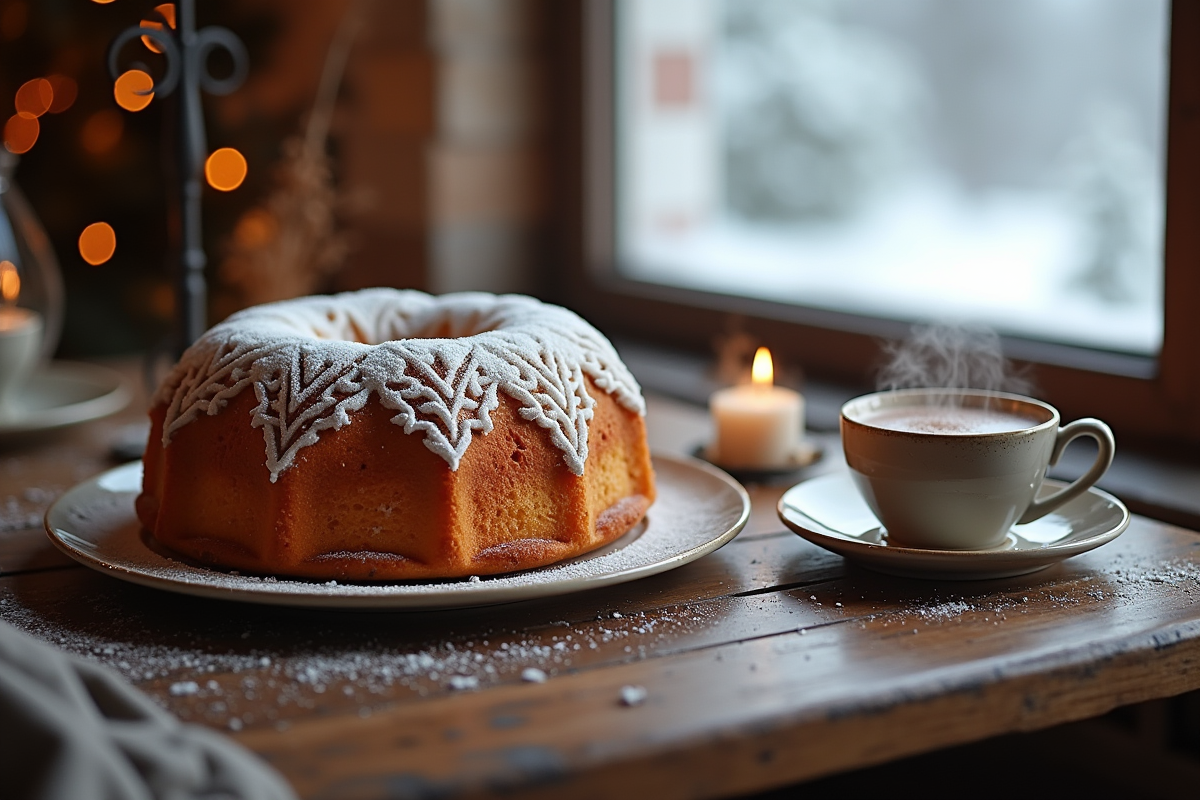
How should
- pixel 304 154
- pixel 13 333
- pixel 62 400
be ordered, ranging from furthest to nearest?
pixel 304 154, pixel 62 400, pixel 13 333

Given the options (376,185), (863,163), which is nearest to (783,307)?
(863,163)

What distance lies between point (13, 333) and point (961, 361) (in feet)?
3.49

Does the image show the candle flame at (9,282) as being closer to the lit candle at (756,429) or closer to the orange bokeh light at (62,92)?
the lit candle at (756,429)

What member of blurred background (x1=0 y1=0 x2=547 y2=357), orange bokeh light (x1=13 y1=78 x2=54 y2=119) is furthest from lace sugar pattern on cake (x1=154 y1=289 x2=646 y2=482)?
orange bokeh light (x1=13 y1=78 x2=54 y2=119)

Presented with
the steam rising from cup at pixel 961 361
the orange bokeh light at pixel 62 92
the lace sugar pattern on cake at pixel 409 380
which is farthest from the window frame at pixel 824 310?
the orange bokeh light at pixel 62 92

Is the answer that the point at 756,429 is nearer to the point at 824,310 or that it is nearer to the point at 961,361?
the point at 961,361

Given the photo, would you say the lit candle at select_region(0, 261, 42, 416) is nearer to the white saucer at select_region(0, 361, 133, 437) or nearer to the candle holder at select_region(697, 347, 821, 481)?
the white saucer at select_region(0, 361, 133, 437)

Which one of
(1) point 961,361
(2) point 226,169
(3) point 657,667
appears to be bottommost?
(3) point 657,667

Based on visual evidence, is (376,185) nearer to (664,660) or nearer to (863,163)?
(863,163)

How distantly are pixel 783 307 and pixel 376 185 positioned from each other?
3.06 feet

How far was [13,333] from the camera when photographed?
4.74 ft

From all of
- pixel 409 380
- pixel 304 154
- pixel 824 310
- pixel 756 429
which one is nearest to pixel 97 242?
pixel 304 154

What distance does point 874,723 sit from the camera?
728 mm

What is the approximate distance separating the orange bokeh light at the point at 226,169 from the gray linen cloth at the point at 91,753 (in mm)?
2073
